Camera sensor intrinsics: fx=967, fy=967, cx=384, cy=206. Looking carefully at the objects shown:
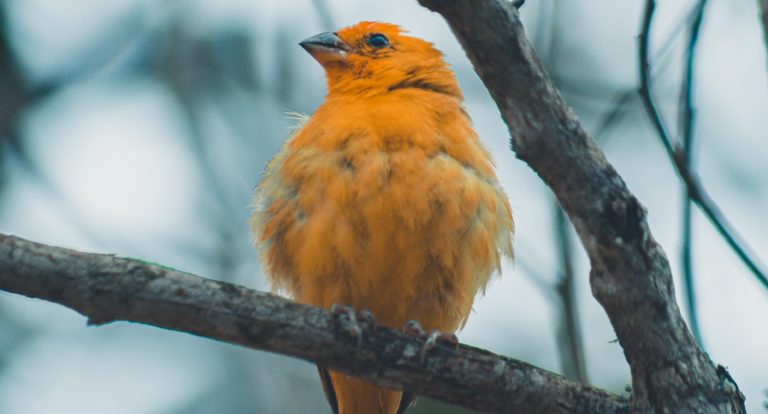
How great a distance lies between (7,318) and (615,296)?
6.40 metres

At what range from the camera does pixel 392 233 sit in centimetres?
455

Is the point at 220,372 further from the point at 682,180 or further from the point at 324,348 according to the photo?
the point at 682,180

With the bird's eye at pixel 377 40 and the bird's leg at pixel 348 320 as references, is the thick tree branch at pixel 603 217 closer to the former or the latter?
the bird's leg at pixel 348 320

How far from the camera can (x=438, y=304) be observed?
4781 mm

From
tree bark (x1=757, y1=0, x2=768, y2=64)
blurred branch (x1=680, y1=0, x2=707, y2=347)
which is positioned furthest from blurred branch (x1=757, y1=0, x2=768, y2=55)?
blurred branch (x1=680, y1=0, x2=707, y2=347)

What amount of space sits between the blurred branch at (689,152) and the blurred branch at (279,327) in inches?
18.4

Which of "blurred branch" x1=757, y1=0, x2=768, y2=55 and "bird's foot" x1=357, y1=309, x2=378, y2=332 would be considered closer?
"blurred branch" x1=757, y1=0, x2=768, y2=55

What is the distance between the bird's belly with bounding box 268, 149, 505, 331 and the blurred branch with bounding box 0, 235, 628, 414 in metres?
0.69

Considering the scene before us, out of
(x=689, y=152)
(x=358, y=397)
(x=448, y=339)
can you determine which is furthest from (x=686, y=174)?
(x=358, y=397)

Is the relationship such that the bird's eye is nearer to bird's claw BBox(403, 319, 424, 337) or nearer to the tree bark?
bird's claw BBox(403, 319, 424, 337)

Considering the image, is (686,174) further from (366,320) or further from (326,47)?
(326,47)

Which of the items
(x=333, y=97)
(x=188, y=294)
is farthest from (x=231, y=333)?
(x=333, y=97)

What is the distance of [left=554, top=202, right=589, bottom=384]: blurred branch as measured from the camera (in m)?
4.34

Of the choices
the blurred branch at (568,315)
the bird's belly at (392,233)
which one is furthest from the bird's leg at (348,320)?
the blurred branch at (568,315)
